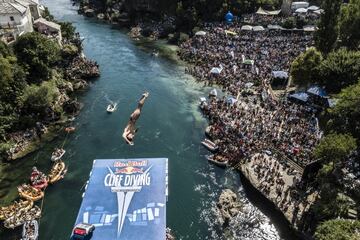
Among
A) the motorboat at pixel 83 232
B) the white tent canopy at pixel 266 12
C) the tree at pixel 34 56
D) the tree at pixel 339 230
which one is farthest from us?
the white tent canopy at pixel 266 12

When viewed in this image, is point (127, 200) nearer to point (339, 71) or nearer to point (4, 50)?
point (339, 71)

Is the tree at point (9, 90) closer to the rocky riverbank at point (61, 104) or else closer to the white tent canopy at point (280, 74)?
the rocky riverbank at point (61, 104)

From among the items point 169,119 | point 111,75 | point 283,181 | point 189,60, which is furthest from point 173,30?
point 283,181

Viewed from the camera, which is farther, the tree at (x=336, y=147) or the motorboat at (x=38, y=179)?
the motorboat at (x=38, y=179)

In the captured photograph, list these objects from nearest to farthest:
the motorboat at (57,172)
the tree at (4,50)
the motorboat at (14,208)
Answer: the motorboat at (14,208)
the motorboat at (57,172)
the tree at (4,50)

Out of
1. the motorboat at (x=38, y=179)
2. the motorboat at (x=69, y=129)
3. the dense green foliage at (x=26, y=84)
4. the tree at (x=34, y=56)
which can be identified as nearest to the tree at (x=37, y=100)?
the dense green foliage at (x=26, y=84)

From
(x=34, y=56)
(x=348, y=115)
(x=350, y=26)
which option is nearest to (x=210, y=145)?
(x=348, y=115)
